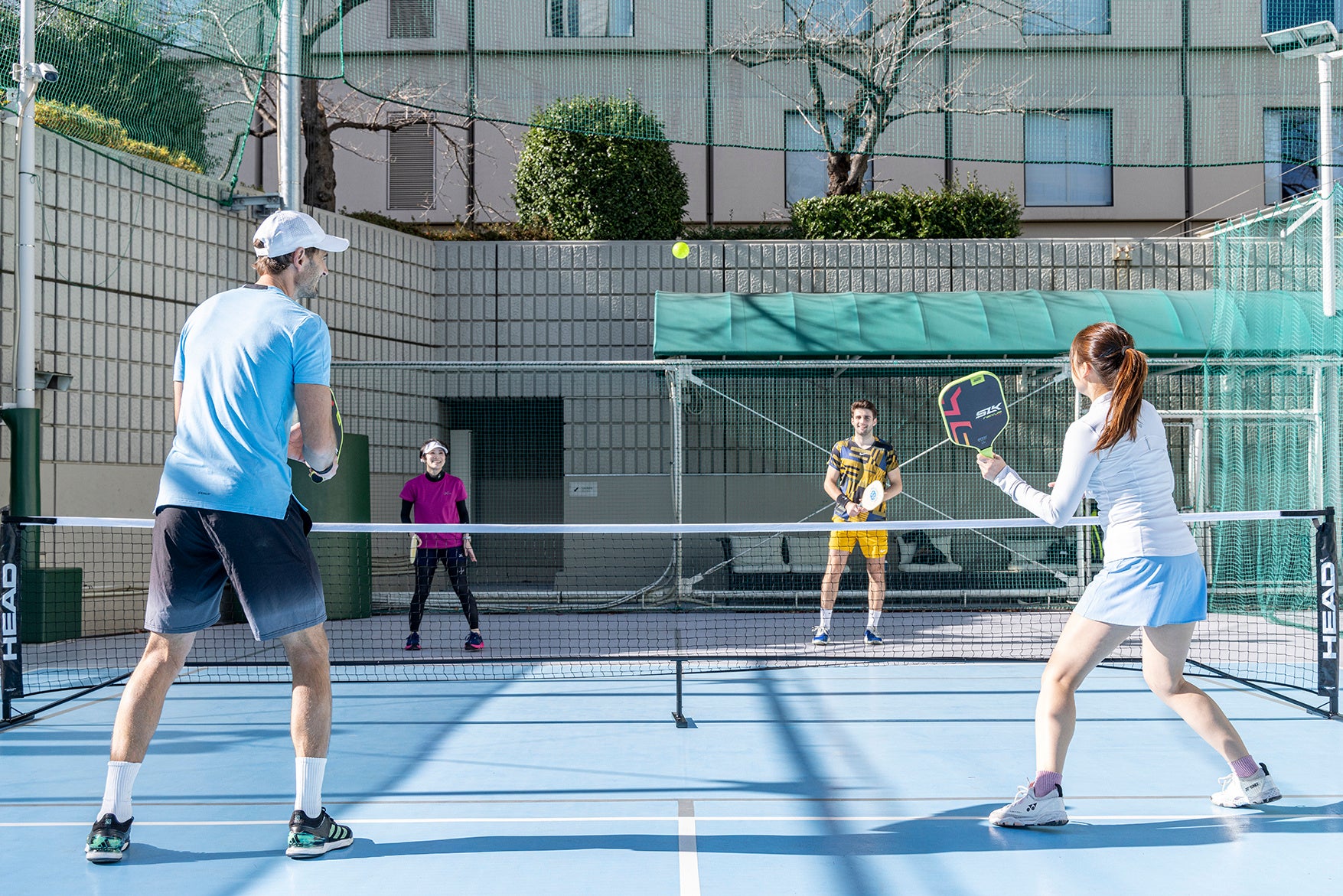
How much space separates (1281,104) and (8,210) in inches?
377

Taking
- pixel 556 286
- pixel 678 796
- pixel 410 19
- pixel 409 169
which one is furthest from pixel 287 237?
pixel 409 169

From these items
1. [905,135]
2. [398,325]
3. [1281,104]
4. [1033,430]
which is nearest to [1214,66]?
[1281,104]

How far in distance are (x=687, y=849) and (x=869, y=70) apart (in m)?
6.09

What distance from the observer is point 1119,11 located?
25.0 feet

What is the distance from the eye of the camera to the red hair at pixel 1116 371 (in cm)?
381

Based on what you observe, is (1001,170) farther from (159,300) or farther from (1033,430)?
(159,300)

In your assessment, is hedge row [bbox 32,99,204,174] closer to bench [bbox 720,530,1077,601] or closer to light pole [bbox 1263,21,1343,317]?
bench [bbox 720,530,1077,601]

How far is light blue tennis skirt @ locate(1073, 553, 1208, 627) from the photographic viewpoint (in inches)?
151

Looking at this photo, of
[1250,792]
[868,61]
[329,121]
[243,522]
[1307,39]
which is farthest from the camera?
[329,121]

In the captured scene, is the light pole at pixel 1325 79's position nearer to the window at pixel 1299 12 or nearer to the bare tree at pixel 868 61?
the window at pixel 1299 12

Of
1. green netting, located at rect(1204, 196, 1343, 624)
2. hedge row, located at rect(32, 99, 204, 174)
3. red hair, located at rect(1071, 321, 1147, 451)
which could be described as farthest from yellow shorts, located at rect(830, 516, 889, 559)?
hedge row, located at rect(32, 99, 204, 174)

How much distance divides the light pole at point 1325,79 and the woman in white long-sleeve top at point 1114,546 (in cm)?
482

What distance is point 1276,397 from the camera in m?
9.93

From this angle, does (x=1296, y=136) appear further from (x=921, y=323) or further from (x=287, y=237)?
(x=287, y=237)
